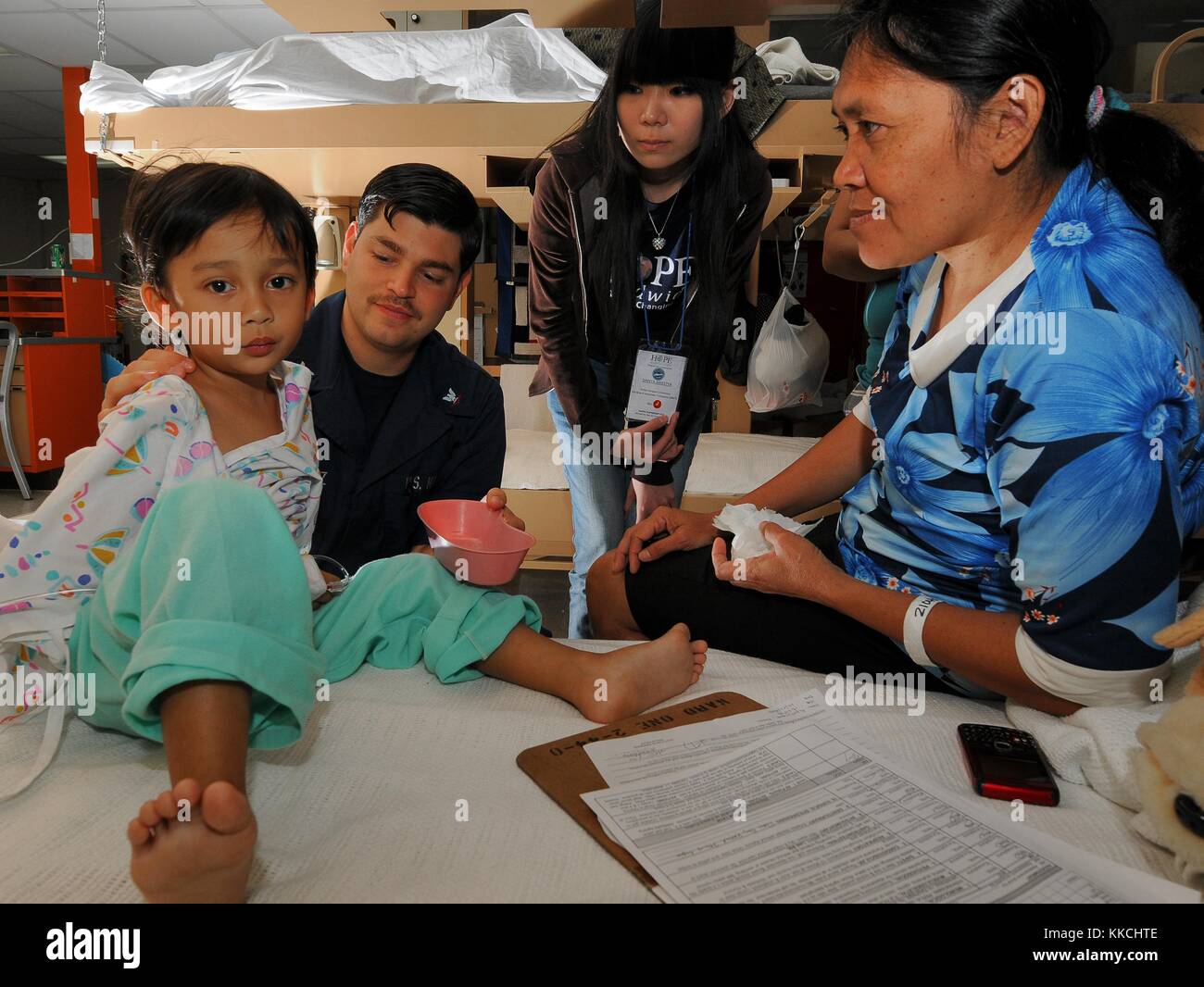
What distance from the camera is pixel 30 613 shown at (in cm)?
83

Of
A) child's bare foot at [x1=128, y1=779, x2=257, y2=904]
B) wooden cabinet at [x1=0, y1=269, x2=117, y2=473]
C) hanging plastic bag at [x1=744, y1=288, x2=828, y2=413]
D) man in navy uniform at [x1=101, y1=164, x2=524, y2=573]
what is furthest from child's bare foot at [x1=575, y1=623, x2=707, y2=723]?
wooden cabinet at [x1=0, y1=269, x2=117, y2=473]

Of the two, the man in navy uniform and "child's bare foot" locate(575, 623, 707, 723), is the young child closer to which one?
"child's bare foot" locate(575, 623, 707, 723)

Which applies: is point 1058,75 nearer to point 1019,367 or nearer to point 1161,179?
point 1161,179

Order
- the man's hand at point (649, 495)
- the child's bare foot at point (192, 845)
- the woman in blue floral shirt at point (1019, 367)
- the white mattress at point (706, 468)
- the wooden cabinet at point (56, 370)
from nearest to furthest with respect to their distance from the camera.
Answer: the child's bare foot at point (192, 845) → the woman in blue floral shirt at point (1019, 367) → the man's hand at point (649, 495) → the white mattress at point (706, 468) → the wooden cabinet at point (56, 370)

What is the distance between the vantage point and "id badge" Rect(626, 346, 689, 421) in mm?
1722

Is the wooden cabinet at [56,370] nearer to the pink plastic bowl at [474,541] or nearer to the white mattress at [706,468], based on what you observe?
the white mattress at [706,468]

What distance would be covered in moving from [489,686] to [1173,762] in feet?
2.18

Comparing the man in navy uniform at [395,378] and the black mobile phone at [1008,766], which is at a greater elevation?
the man in navy uniform at [395,378]

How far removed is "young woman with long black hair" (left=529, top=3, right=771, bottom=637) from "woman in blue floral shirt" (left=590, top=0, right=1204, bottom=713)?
67cm

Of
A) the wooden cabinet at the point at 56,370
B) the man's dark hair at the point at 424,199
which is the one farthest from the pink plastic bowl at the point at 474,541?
the wooden cabinet at the point at 56,370

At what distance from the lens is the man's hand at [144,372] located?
985mm

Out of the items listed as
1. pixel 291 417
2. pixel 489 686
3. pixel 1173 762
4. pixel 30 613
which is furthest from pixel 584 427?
pixel 1173 762

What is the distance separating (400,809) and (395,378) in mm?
849
